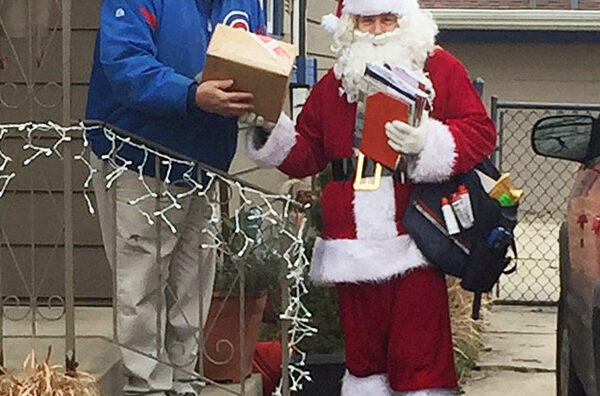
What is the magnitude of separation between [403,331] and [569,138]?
98 cm

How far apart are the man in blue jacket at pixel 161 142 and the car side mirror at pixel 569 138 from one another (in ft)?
3.78

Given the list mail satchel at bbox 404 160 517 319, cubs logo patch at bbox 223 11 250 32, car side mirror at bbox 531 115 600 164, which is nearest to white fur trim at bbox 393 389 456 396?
mail satchel at bbox 404 160 517 319

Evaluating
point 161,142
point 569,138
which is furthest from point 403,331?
point 161,142

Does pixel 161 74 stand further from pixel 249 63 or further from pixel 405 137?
pixel 405 137

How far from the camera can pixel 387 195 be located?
4434 millimetres

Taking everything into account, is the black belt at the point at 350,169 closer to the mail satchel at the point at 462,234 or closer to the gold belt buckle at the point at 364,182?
the gold belt buckle at the point at 364,182

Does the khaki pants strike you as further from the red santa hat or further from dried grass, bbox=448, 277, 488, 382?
dried grass, bbox=448, 277, 488, 382

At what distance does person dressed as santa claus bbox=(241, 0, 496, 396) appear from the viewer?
4352 mm

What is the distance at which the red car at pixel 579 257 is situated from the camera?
399 centimetres

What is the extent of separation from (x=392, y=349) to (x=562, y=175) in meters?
11.4

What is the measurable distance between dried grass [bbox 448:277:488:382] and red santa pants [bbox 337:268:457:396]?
7.79ft

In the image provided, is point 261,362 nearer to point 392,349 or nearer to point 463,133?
point 392,349

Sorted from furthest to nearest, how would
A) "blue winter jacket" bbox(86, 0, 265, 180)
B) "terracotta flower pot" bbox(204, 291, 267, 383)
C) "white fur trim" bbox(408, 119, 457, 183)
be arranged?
"terracotta flower pot" bbox(204, 291, 267, 383) → "white fur trim" bbox(408, 119, 457, 183) → "blue winter jacket" bbox(86, 0, 265, 180)

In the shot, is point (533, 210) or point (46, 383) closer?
point (46, 383)
